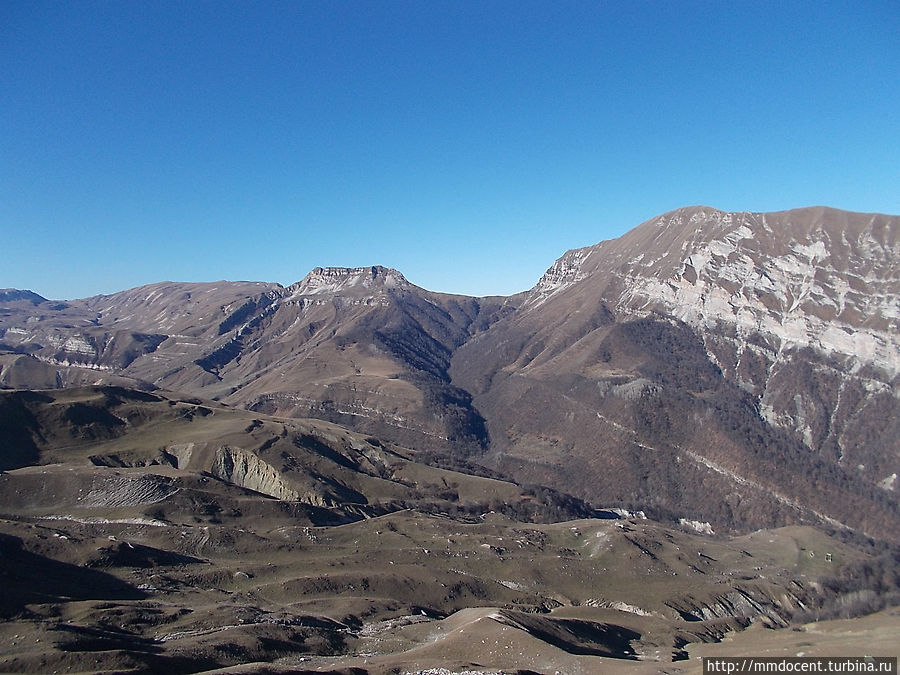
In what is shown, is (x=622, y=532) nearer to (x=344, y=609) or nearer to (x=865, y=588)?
(x=865, y=588)

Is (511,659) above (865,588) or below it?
above

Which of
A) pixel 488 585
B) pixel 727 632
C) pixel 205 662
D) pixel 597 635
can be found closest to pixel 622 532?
pixel 727 632

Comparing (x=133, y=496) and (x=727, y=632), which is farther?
(x=133, y=496)

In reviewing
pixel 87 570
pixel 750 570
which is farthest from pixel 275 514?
pixel 750 570

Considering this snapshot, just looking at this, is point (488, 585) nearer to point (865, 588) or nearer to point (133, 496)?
point (133, 496)

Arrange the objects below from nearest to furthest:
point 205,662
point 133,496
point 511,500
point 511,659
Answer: point 205,662
point 511,659
point 133,496
point 511,500

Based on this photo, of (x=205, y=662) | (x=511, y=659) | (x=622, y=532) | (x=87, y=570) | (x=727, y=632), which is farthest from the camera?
(x=622, y=532)

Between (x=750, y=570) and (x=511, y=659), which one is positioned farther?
(x=750, y=570)

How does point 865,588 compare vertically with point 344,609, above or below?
below

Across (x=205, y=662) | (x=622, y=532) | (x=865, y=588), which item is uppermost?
(x=205, y=662)
